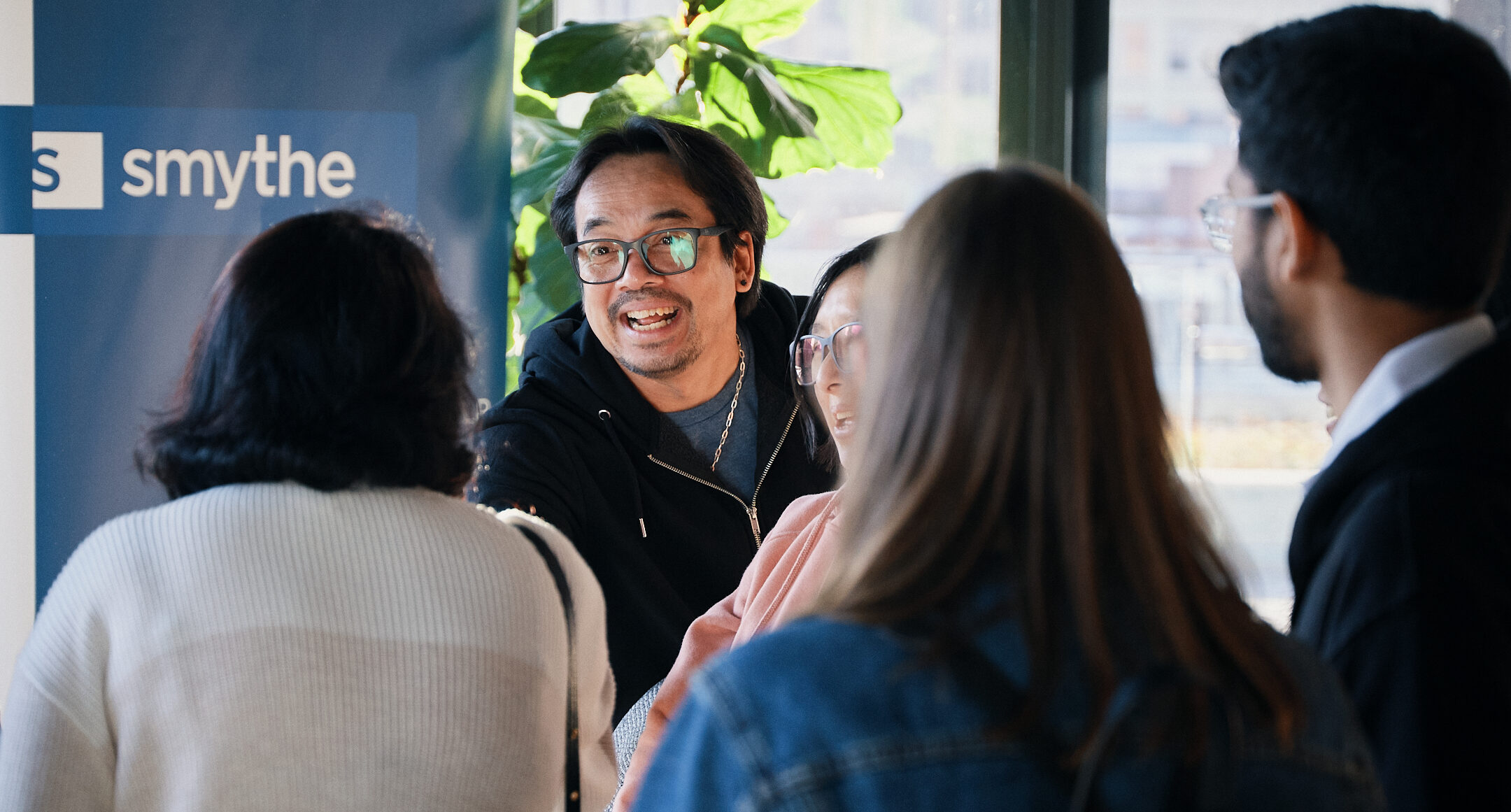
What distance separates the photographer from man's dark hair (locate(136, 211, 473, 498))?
1206 mm

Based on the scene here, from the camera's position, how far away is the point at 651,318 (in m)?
2.59

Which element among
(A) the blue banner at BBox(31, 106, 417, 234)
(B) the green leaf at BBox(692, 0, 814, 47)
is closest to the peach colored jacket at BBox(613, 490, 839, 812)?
(A) the blue banner at BBox(31, 106, 417, 234)

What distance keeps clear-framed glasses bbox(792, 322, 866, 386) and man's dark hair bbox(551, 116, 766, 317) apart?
0.73 meters

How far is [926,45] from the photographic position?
12.1 feet

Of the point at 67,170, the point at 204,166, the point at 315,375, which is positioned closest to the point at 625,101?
the point at 204,166

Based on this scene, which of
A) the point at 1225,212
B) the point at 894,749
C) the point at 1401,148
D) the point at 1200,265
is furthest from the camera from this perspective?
the point at 1200,265

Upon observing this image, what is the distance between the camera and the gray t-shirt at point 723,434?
250cm

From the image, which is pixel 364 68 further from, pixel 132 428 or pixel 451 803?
pixel 451 803

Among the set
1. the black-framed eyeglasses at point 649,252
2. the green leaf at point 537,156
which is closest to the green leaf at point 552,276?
the green leaf at point 537,156

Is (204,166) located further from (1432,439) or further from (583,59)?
(1432,439)

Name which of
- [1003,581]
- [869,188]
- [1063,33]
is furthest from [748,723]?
[1063,33]

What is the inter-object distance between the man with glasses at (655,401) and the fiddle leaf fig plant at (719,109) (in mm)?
258

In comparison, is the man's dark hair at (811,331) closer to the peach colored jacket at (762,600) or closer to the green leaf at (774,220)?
the peach colored jacket at (762,600)

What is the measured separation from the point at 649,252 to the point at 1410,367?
67.3 inches
